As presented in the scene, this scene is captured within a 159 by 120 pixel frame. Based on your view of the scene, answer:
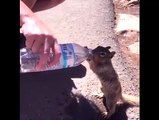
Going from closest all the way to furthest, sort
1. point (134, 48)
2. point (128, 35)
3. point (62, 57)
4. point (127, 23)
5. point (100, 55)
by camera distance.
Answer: point (62, 57), point (100, 55), point (134, 48), point (128, 35), point (127, 23)

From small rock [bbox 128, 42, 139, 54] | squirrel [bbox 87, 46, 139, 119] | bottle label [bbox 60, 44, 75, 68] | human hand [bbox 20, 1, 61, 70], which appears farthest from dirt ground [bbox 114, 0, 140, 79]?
human hand [bbox 20, 1, 61, 70]

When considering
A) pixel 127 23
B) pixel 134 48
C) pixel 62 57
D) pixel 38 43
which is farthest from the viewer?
pixel 127 23

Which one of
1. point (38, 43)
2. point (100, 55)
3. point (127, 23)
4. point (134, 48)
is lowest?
point (134, 48)

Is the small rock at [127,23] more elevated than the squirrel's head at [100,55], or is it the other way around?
the squirrel's head at [100,55]

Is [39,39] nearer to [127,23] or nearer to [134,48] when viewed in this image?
[134,48]

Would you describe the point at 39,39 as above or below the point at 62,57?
above

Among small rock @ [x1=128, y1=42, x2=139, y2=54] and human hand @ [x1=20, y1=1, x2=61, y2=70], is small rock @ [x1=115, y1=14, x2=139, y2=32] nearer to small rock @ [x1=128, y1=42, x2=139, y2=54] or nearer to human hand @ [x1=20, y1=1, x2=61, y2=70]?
small rock @ [x1=128, y1=42, x2=139, y2=54]

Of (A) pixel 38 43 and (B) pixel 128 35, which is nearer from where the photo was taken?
(A) pixel 38 43

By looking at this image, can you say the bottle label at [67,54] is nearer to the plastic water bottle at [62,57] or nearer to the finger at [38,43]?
the plastic water bottle at [62,57]

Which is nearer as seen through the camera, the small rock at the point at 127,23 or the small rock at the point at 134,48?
the small rock at the point at 134,48

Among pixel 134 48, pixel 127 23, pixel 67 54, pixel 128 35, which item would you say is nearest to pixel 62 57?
pixel 67 54

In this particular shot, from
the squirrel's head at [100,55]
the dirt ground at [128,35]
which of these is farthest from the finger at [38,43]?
the dirt ground at [128,35]
